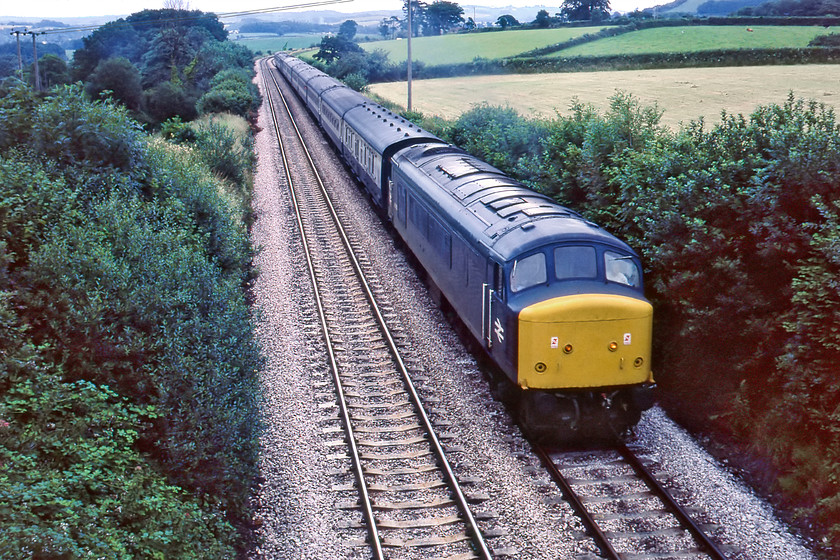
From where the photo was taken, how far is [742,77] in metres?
33.5

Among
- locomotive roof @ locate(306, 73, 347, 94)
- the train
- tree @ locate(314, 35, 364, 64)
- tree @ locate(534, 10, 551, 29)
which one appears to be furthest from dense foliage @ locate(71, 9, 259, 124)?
the train

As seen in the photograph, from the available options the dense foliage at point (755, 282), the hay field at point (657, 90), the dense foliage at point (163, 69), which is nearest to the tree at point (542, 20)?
the hay field at point (657, 90)

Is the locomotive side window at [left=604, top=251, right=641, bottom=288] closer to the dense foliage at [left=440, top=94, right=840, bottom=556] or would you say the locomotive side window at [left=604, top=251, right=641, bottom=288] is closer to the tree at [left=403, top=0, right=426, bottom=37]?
the dense foliage at [left=440, top=94, right=840, bottom=556]

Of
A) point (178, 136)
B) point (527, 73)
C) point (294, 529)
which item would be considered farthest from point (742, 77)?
point (294, 529)

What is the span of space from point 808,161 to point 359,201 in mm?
19006

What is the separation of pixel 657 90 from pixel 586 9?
35.4 m

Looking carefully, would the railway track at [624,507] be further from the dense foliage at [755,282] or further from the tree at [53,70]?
the tree at [53,70]

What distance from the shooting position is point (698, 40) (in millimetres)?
43312

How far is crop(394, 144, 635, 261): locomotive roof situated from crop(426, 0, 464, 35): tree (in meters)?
74.6

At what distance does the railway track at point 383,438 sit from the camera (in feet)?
29.5

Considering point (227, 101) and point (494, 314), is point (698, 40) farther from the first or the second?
point (494, 314)

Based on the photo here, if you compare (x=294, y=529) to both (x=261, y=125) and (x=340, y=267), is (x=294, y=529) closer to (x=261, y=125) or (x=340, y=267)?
(x=340, y=267)

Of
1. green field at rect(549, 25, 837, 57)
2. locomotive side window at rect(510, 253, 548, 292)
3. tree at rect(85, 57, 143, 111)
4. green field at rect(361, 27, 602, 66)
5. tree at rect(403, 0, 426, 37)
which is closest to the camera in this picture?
locomotive side window at rect(510, 253, 548, 292)

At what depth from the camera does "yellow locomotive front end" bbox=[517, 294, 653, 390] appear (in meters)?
10.2
